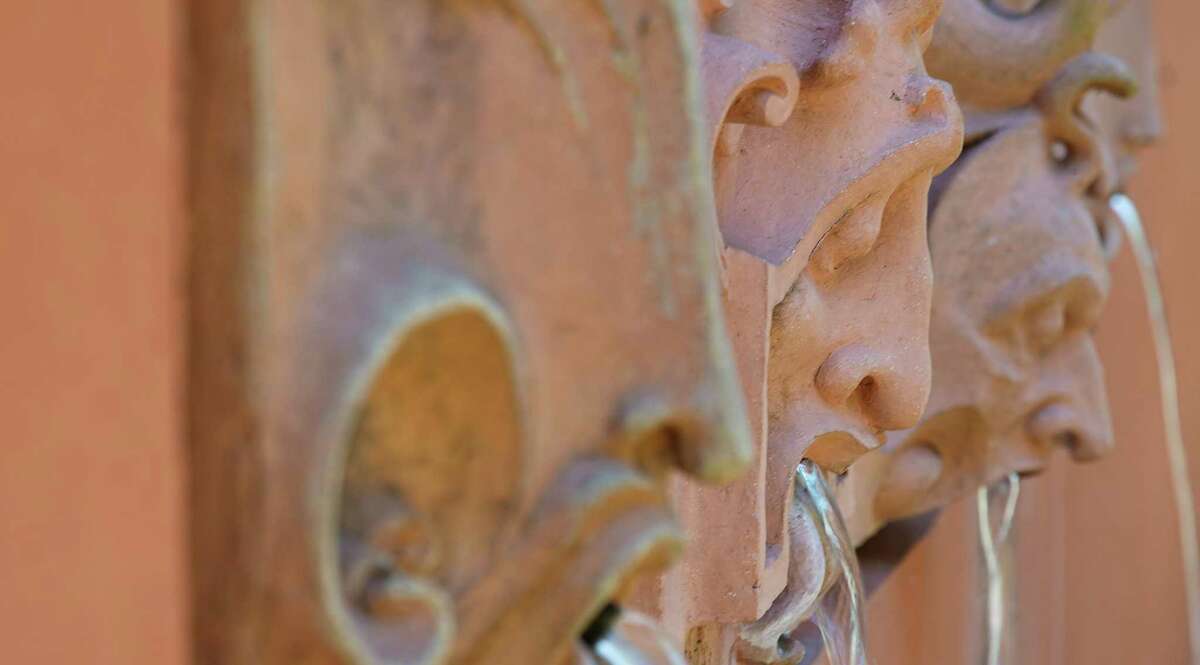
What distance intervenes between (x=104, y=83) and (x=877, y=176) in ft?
2.64

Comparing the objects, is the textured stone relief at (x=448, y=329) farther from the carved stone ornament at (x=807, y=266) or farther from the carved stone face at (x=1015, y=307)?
the carved stone face at (x=1015, y=307)

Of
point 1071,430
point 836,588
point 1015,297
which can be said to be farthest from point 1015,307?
point 836,588

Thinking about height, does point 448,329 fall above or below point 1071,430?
below

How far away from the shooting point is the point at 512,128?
0.68 meters

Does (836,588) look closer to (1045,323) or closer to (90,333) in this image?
(1045,323)

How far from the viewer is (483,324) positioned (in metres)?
0.66

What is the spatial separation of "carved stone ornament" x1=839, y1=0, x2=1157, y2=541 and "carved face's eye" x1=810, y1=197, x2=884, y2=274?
0.82m

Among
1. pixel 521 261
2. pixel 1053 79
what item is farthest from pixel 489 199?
pixel 1053 79

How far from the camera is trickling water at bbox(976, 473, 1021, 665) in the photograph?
2.52 m

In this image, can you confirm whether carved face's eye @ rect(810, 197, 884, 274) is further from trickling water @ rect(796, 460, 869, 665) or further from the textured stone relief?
the textured stone relief

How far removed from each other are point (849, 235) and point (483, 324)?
725 millimetres

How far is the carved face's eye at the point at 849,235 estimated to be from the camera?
1.35 metres

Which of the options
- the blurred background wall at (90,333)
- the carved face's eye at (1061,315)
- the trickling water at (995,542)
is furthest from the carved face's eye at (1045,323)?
the blurred background wall at (90,333)

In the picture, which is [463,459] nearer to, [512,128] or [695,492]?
[512,128]
